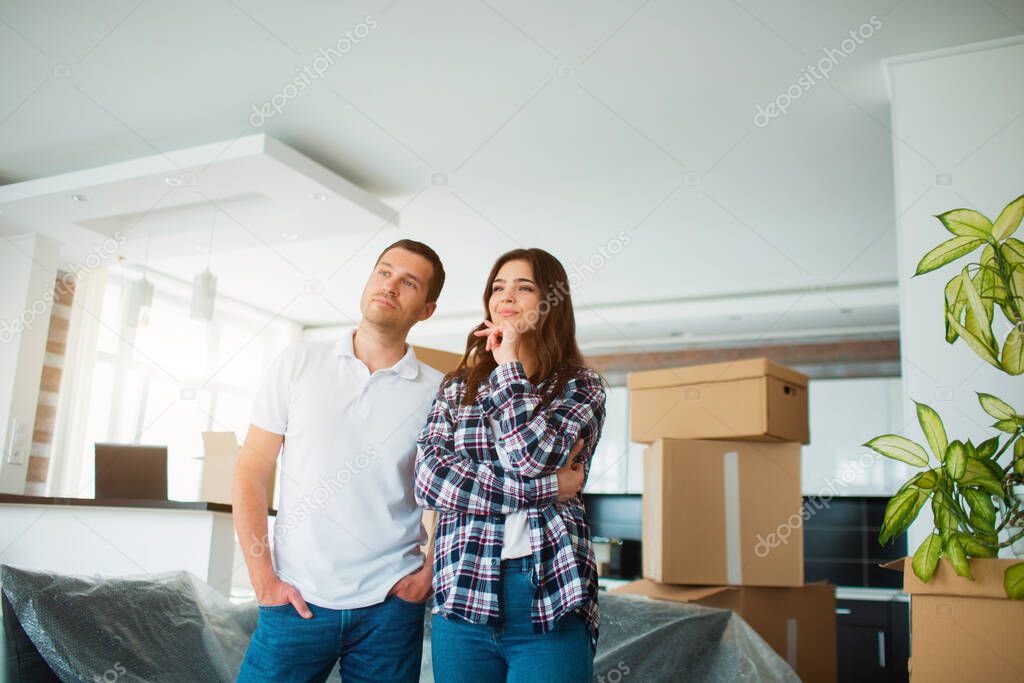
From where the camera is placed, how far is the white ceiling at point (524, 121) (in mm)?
2910

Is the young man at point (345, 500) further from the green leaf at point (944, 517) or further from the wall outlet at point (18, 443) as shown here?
the wall outlet at point (18, 443)

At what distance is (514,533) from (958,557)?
74 cm

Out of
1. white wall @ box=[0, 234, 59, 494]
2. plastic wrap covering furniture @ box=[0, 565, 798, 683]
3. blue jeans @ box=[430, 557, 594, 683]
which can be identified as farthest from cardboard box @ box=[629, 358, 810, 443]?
white wall @ box=[0, 234, 59, 494]

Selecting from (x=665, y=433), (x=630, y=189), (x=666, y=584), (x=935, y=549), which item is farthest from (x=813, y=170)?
(x=935, y=549)

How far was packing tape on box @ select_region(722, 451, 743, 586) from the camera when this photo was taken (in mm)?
2570

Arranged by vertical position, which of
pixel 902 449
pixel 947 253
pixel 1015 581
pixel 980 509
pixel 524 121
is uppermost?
pixel 524 121

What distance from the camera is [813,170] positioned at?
3.98 metres

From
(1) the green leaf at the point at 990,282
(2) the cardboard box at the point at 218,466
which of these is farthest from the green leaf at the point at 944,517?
(2) the cardboard box at the point at 218,466

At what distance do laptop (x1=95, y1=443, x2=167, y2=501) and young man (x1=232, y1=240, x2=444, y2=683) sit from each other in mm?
1861

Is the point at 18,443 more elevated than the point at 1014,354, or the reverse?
the point at 1014,354

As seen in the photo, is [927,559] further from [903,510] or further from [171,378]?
[171,378]

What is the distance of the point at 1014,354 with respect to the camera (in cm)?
158

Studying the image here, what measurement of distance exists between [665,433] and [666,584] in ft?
1.53

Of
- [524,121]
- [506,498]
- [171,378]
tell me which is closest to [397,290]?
[506,498]
